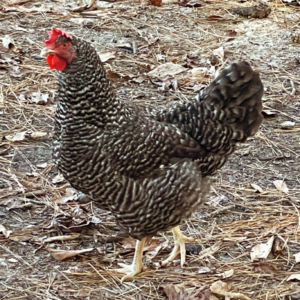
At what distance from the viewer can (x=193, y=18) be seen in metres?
7.17

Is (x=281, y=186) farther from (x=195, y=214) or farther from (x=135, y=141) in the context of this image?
(x=135, y=141)

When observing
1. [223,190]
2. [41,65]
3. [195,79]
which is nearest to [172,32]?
[195,79]

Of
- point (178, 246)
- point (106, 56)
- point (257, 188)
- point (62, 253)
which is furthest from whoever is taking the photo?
point (106, 56)

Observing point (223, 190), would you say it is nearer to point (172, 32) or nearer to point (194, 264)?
point (194, 264)

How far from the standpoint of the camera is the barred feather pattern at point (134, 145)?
130 inches

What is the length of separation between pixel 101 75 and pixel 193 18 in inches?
162

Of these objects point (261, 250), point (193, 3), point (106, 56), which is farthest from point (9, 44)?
point (261, 250)

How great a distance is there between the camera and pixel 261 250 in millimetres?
3777

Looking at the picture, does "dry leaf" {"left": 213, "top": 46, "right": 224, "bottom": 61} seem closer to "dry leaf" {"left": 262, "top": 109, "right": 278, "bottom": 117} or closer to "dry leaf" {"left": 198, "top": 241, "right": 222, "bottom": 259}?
"dry leaf" {"left": 262, "top": 109, "right": 278, "bottom": 117}

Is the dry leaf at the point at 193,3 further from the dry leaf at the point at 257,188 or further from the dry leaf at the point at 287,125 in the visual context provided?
the dry leaf at the point at 257,188

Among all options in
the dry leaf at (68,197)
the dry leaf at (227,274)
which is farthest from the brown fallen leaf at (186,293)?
the dry leaf at (68,197)

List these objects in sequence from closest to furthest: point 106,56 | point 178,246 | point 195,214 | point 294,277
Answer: point 294,277 → point 178,246 → point 195,214 → point 106,56

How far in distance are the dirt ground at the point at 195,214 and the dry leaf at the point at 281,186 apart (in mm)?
15

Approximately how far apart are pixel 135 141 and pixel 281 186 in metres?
1.58
